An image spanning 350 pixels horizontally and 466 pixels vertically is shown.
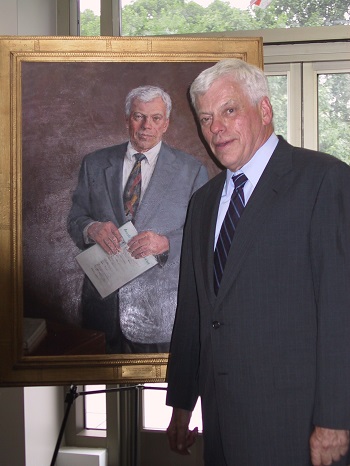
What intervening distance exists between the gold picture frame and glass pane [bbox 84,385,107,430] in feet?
5.22

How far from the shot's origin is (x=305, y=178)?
169 centimetres

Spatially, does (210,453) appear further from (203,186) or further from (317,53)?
(317,53)

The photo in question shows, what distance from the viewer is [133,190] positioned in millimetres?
2248

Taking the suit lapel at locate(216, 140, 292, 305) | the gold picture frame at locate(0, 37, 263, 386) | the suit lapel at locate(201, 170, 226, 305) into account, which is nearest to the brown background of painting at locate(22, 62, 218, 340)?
the gold picture frame at locate(0, 37, 263, 386)

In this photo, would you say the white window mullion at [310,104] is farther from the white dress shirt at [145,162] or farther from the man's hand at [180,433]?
the man's hand at [180,433]

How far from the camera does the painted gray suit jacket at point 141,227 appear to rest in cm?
223

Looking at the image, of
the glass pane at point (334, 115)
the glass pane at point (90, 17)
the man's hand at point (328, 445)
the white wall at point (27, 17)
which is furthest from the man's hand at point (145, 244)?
the glass pane at point (90, 17)

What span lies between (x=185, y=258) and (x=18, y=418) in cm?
158

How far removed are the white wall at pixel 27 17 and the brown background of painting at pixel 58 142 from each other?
0.92m

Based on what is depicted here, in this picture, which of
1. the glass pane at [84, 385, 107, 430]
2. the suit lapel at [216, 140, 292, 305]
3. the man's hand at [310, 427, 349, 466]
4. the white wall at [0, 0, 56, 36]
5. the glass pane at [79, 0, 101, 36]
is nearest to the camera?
the man's hand at [310, 427, 349, 466]

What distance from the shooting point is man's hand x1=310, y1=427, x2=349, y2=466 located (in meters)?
1.59

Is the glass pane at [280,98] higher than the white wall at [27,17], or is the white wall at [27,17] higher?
the white wall at [27,17]

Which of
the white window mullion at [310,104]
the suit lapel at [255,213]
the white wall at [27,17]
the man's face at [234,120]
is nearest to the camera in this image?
the suit lapel at [255,213]

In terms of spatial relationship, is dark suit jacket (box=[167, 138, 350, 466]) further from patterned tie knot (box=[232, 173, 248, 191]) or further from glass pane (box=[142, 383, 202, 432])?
glass pane (box=[142, 383, 202, 432])
